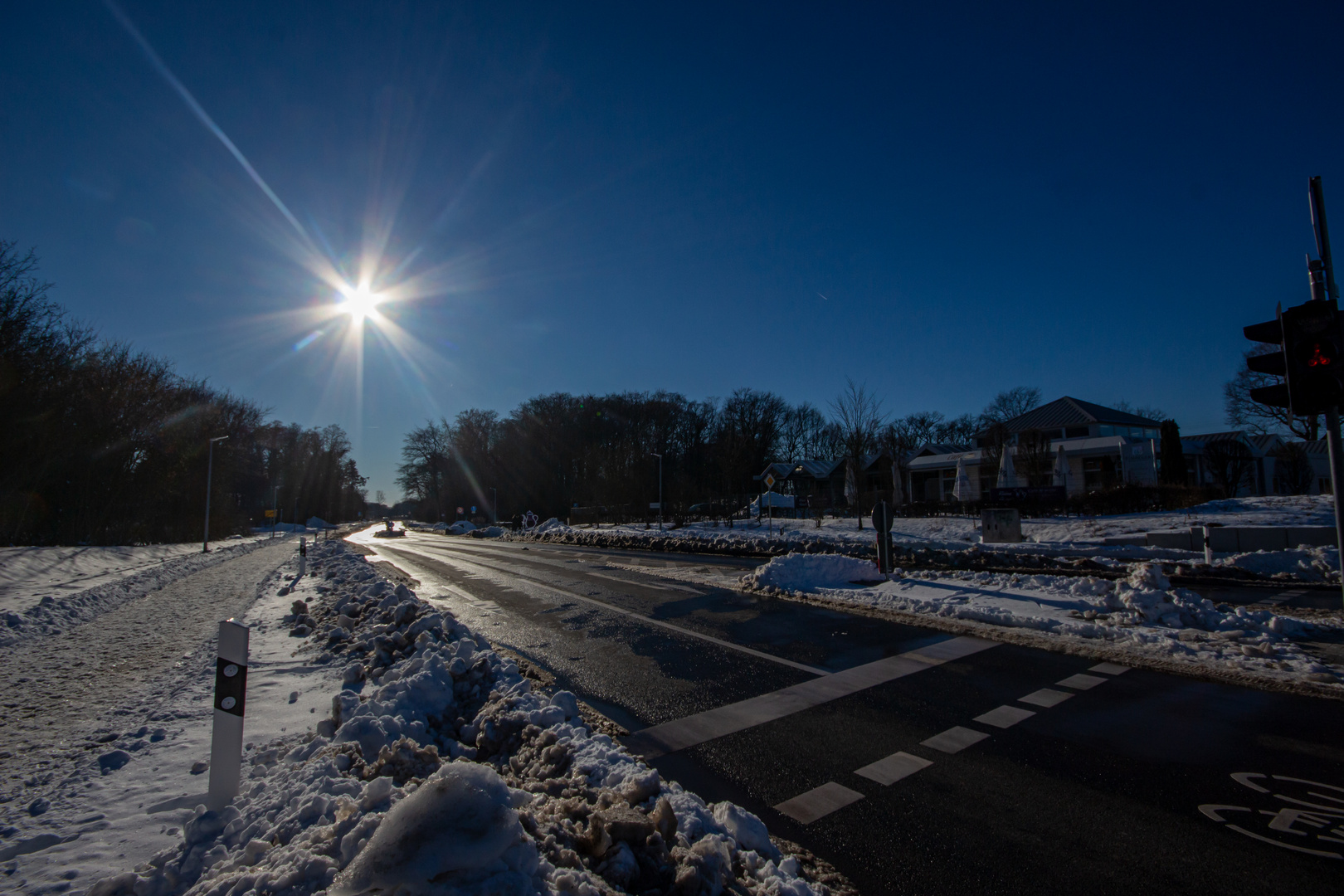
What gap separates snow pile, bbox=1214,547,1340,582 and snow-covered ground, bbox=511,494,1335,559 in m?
3.33

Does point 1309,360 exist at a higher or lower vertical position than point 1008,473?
higher

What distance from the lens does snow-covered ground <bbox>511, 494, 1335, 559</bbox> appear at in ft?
64.2

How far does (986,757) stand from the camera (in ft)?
14.6

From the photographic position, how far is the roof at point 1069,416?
4525 cm

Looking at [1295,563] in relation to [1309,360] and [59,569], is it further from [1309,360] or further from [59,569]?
[59,569]

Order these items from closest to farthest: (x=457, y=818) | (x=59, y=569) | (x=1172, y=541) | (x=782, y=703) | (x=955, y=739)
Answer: (x=457, y=818)
(x=955, y=739)
(x=782, y=703)
(x=59, y=569)
(x=1172, y=541)

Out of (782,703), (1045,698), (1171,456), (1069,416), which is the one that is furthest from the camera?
(1069,416)

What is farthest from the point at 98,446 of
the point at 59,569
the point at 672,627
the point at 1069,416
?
the point at 1069,416

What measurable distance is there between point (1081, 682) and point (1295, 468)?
140 feet

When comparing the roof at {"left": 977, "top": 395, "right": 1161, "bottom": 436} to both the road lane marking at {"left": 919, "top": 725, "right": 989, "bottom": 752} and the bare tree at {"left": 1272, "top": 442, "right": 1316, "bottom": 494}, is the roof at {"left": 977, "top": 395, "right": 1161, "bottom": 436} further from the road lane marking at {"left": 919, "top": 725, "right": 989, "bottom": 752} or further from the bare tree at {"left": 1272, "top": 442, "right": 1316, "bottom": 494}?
the road lane marking at {"left": 919, "top": 725, "right": 989, "bottom": 752}

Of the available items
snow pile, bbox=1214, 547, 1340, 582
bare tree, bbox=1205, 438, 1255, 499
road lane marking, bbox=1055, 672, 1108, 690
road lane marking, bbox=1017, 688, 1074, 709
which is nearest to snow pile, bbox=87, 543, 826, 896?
road lane marking, bbox=1017, 688, 1074, 709

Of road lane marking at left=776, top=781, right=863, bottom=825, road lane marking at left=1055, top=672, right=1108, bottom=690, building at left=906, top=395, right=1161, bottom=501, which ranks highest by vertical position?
building at left=906, top=395, right=1161, bottom=501

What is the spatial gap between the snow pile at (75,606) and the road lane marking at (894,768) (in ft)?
40.1

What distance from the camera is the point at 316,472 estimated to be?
88688mm
